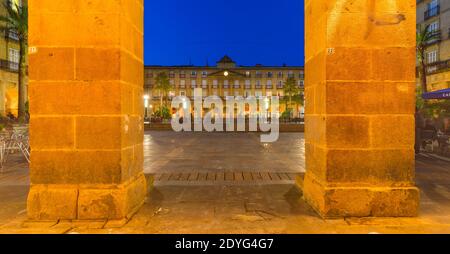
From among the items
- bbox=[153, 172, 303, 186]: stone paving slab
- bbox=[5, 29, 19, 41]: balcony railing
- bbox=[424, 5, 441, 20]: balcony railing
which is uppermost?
bbox=[424, 5, 441, 20]: balcony railing

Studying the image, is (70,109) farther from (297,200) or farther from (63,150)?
(297,200)

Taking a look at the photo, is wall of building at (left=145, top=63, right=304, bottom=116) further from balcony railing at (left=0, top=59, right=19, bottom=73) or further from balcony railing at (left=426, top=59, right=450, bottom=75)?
balcony railing at (left=0, top=59, right=19, bottom=73)

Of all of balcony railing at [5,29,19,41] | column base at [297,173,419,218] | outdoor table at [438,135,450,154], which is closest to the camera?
column base at [297,173,419,218]

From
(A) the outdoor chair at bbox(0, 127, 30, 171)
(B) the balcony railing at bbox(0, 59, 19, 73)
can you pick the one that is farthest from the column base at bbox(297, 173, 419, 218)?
(B) the balcony railing at bbox(0, 59, 19, 73)

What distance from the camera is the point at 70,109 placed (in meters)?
4.65

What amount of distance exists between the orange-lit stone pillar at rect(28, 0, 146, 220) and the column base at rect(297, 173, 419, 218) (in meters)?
2.76

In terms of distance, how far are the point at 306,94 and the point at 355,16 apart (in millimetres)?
1544

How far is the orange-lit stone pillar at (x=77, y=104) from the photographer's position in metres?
4.59

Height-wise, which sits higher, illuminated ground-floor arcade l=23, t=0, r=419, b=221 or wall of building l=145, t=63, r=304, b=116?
wall of building l=145, t=63, r=304, b=116

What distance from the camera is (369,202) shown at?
465 centimetres

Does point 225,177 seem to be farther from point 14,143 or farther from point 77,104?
point 14,143

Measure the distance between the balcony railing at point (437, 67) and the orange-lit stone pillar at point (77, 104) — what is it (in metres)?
42.5

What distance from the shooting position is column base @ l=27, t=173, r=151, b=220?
4523mm
